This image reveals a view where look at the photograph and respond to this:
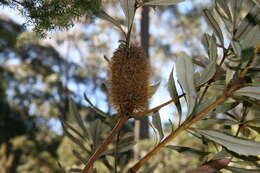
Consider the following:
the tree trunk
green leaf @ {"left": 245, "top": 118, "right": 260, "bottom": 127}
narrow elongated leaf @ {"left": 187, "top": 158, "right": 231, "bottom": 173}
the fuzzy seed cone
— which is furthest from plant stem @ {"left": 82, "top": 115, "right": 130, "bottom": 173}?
the tree trunk

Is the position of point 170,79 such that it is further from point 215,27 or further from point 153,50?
point 153,50

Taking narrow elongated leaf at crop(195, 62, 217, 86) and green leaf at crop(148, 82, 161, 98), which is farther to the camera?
green leaf at crop(148, 82, 161, 98)

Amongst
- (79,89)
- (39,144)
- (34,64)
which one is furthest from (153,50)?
(39,144)

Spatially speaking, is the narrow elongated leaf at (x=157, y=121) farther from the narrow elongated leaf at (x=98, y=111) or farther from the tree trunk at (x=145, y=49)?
the tree trunk at (x=145, y=49)

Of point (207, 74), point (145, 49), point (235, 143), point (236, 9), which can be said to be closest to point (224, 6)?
point (236, 9)

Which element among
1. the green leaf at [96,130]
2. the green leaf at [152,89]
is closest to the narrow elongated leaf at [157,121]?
the green leaf at [152,89]

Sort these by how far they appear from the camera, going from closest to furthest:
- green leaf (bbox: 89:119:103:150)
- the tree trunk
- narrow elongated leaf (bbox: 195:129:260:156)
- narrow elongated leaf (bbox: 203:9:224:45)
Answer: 1. narrow elongated leaf (bbox: 195:129:260:156)
2. narrow elongated leaf (bbox: 203:9:224:45)
3. green leaf (bbox: 89:119:103:150)
4. the tree trunk

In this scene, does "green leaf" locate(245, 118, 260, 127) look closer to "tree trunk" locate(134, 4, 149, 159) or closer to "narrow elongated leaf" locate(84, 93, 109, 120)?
"narrow elongated leaf" locate(84, 93, 109, 120)

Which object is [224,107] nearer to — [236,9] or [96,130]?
[236,9]
